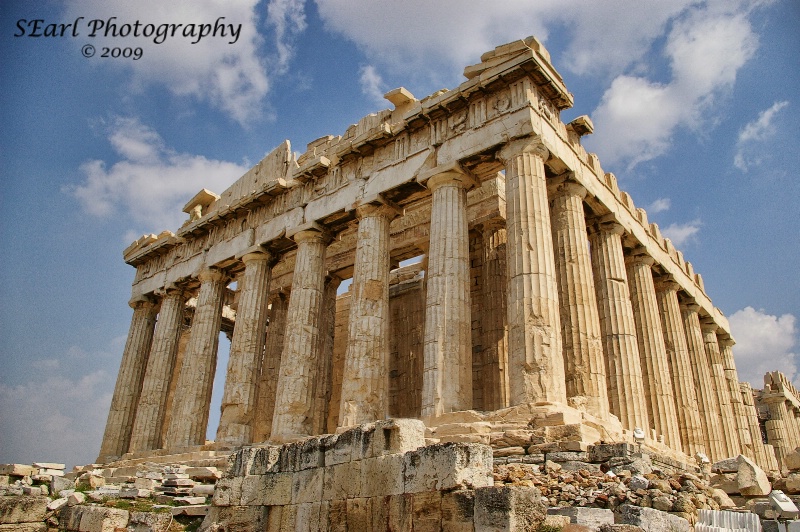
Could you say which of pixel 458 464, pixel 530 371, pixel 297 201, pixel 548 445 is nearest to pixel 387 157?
pixel 297 201

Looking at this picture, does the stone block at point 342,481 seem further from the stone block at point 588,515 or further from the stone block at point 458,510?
the stone block at point 588,515

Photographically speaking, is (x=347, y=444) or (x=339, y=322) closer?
(x=347, y=444)

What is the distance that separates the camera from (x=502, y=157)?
51.3 feet

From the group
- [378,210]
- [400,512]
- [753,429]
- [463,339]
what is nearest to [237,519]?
[400,512]

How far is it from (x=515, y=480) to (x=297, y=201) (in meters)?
13.7

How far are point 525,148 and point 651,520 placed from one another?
995 centimetres

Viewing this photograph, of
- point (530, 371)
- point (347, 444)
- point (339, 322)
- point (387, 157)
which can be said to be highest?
point (387, 157)

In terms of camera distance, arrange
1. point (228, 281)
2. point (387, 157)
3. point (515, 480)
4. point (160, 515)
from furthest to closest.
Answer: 1. point (228, 281)
2. point (387, 157)
3. point (160, 515)
4. point (515, 480)

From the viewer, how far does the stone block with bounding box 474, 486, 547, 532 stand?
573 centimetres

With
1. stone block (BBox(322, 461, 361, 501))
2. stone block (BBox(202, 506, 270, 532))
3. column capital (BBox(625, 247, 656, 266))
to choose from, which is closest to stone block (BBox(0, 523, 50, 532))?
stone block (BBox(202, 506, 270, 532))

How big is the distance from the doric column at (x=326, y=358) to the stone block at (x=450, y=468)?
14.5 meters

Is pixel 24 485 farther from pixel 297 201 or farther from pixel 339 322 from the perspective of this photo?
pixel 339 322

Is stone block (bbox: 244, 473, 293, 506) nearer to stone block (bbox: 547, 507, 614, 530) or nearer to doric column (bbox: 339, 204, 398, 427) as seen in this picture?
stone block (bbox: 547, 507, 614, 530)

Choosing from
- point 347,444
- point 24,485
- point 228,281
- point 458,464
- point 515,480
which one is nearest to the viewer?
point 458,464
